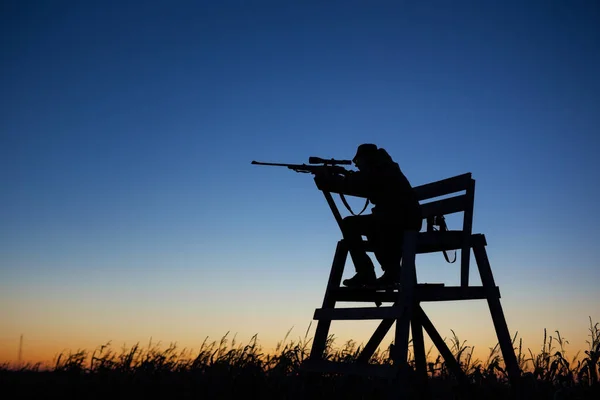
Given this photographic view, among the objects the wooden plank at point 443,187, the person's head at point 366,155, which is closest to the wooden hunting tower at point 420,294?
the wooden plank at point 443,187

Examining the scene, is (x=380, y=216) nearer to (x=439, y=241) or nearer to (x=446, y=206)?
(x=439, y=241)

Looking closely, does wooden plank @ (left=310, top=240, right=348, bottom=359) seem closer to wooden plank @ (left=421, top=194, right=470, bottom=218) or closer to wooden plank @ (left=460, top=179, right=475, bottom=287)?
wooden plank @ (left=421, top=194, right=470, bottom=218)

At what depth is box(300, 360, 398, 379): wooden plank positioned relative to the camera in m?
5.10

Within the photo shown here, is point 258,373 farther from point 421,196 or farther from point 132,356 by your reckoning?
point 421,196

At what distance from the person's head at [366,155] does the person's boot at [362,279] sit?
1.17 metres

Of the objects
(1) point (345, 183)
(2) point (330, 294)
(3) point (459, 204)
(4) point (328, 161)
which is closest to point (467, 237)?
(3) point (459, 204)

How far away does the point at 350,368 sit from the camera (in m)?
5.50

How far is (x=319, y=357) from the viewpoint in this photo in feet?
20.4

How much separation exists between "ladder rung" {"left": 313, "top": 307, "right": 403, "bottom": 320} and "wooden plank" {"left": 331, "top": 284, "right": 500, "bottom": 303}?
0.28 metres

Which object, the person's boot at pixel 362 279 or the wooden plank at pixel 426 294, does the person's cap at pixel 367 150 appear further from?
the wooden plank at pixel 426 294

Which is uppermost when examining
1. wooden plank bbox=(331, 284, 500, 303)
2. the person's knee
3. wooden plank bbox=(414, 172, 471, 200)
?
wooden plank bbox=(414, 172, 471, 200)

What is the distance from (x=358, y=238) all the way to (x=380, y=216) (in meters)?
0.35

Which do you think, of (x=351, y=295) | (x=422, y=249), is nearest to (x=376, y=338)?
(x=351, y=295)

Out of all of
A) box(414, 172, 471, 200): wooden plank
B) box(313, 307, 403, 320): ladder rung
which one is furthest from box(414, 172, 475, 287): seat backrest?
box(313, 307, 403, 320): ladder rung
